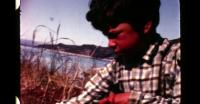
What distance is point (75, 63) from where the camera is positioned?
1.96 metres

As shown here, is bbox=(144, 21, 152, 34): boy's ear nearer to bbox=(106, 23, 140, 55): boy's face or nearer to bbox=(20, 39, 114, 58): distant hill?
bbox=(106, 23, 140, 55): boy's face

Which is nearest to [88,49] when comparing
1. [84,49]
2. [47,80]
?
[84,49]

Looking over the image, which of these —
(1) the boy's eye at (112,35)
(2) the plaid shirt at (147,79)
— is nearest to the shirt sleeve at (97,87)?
(2) the plaid shirt at (147,79)

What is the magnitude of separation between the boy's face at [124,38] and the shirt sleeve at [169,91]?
181 millimetres

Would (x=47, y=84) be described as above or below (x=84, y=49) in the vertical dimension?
below

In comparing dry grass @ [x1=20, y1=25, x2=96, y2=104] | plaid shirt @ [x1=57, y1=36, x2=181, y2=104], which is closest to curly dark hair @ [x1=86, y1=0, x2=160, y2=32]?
plaid shirt @ [x1=57, y1=36, x2=181, y2=104]

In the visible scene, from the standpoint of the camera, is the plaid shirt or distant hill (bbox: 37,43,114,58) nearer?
the plaid shirt

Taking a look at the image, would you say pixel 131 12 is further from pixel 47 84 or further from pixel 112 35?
pixel 47 84

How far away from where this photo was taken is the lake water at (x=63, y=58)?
193 centimetres

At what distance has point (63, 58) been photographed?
1.98 metres

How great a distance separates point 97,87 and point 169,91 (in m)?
0.32

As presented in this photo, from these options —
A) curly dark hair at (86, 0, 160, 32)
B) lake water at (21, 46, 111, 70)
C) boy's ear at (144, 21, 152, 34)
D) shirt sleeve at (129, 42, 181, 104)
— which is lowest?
shirt sleeve at (129, 42, 181, 104)

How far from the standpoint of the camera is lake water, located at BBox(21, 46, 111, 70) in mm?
1930
